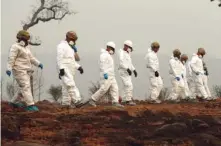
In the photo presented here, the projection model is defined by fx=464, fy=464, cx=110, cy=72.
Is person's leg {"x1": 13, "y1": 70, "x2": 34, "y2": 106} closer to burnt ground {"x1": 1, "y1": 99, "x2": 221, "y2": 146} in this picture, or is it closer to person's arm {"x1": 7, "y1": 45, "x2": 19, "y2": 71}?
person's arm {"x1": 7, "y1": 45, "x2": 19, "y2": 71}

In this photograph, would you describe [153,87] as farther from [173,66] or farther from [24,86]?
[24,86]

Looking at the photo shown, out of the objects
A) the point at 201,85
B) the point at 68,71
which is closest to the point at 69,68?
the point at 68,71

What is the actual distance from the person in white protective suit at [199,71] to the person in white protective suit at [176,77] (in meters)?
0.62

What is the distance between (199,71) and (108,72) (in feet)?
20.6

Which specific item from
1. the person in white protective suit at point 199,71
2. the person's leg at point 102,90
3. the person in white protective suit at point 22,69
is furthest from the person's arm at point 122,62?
the person in white protective suit at point 199,71

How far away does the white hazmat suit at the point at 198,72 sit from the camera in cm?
1931

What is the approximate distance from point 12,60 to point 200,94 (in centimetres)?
1028

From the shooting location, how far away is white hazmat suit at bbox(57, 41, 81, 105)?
12.8 meters

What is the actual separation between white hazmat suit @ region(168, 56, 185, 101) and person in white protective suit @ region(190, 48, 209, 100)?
76 centimetres

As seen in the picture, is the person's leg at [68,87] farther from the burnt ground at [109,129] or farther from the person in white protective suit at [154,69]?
the person in white protective suit at [154,69]

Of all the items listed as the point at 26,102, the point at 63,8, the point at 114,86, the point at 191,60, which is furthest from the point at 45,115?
the point at 63,8

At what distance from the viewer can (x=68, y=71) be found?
12992 millimetres

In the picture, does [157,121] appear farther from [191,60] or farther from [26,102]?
[191,60]

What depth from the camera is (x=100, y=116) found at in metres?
10.9
